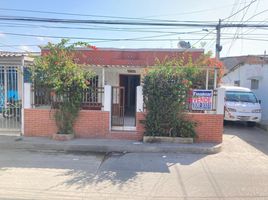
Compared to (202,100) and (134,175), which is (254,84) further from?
(134,175)

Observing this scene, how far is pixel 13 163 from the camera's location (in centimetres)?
621

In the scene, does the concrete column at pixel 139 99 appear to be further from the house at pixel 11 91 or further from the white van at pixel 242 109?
the white van at pixel 242 109

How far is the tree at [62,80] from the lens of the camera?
8.07 meters

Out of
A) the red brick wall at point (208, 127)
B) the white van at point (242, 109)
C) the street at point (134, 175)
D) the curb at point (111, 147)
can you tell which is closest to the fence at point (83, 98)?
the curb at point (111, 147)

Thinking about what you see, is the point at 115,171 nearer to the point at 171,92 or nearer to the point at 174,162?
the point at 174,162

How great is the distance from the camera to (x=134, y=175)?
5621 millimetres

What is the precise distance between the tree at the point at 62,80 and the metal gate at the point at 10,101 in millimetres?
1273

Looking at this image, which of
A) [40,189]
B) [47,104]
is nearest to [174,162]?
[40,189]

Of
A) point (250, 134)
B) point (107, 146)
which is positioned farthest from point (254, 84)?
point (107, 146)

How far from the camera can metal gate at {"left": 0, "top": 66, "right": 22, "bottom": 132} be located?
355 inches

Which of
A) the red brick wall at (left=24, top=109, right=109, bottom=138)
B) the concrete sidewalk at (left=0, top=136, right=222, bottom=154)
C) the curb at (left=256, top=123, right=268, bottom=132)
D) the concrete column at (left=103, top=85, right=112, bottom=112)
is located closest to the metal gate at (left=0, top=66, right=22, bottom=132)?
the red brick wall at (left=24, top=109, right=109, bottom=138)

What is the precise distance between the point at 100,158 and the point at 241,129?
24.7 feet

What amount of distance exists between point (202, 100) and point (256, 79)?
9.16 metres

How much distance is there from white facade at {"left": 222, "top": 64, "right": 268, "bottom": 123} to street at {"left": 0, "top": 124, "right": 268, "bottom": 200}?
25.0ft
